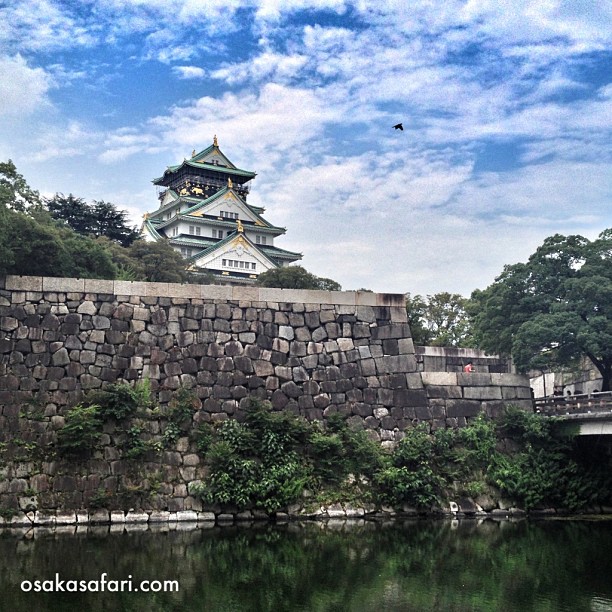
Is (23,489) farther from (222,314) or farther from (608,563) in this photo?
(608,563)

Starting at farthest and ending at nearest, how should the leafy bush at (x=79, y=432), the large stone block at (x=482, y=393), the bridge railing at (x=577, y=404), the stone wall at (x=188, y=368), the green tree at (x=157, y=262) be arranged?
the green tree at (x=157, y=262) < the large stone block at (x=482, y=393) < the bridge railing at (x=577, y=404) < the stone wall at (x=188, y=368) < the leafy bush at (x=79, y=432)

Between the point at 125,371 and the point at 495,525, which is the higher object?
the point at 125,371

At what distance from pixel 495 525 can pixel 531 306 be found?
10.7m

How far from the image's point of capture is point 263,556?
13.7m

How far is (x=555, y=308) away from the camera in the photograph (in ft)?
82.6

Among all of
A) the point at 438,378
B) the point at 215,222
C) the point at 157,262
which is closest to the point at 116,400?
the point at 438,378

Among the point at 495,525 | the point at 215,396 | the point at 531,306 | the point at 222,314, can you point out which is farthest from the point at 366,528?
the point at 531,306

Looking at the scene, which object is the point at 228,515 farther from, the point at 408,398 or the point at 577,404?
the point at 577,404

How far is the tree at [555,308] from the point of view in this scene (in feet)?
80.2

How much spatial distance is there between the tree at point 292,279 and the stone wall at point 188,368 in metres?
16.0

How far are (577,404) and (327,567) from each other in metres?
9.22

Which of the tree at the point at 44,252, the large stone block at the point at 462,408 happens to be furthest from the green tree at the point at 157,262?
the large stone block at the point at 462,408

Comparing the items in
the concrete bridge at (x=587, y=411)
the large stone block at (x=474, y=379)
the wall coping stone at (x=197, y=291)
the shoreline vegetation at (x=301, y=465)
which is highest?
the wall coping stone at (x=197, y=291)

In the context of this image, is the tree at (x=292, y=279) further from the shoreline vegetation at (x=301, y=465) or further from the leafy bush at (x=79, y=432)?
the leafy bush at (x=79, y=432)
